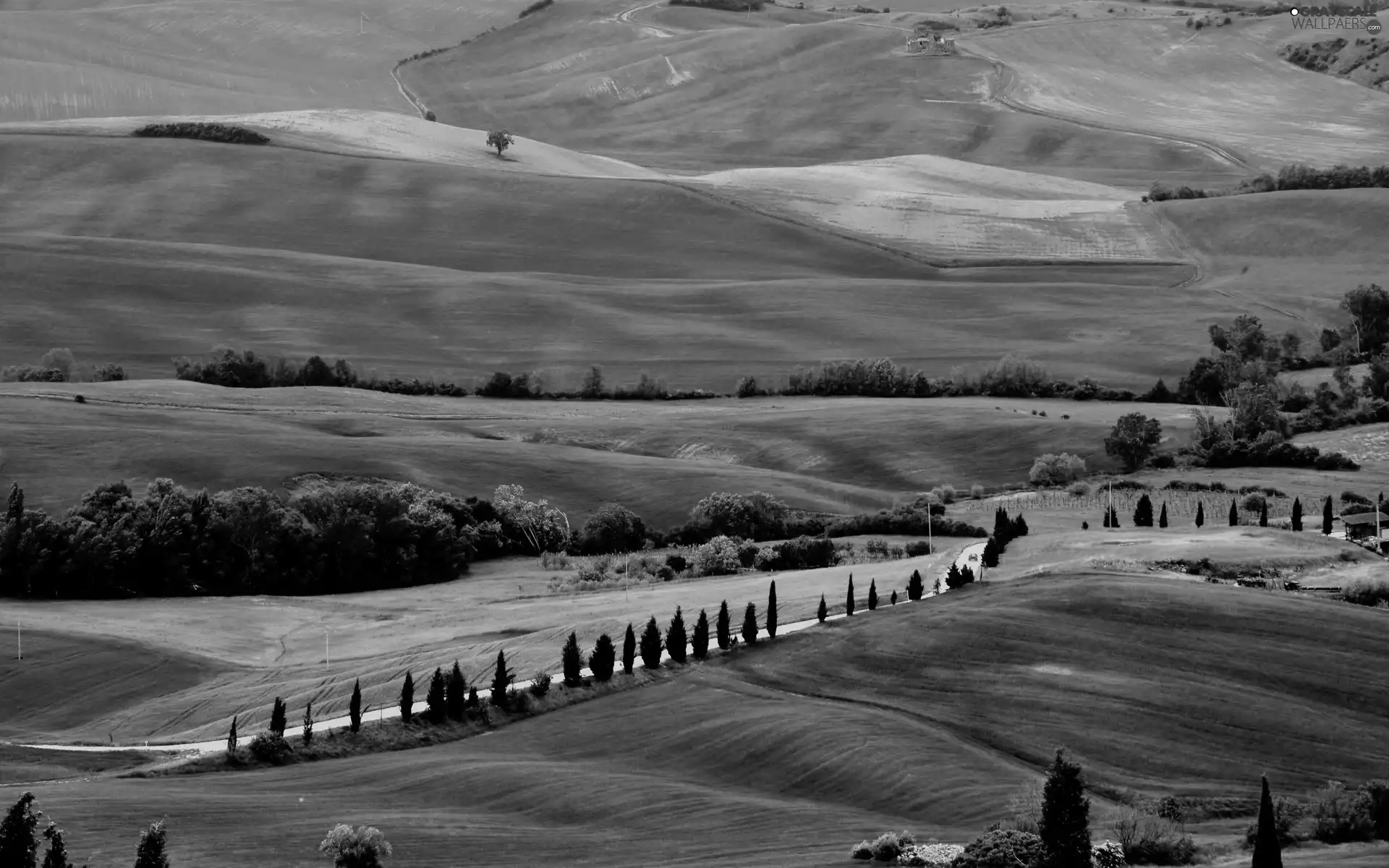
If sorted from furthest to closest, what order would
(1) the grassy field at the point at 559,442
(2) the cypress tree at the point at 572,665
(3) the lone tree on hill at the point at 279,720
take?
(1) the grassy field at the point at 559,442 < (2) the cypress tree at the point at 572,665 < (3) the lone tree on hill at the point at 279,720

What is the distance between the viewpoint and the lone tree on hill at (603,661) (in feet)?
214

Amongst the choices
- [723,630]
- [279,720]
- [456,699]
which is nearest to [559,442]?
[723,630]

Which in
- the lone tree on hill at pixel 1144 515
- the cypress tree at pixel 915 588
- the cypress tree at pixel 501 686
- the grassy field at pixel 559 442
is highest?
the grassy field at pixel 559 442

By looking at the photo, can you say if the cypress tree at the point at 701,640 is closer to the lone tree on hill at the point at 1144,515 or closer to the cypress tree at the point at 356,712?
the cypress tree at the point at 356,712

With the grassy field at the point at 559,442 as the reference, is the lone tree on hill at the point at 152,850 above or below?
below

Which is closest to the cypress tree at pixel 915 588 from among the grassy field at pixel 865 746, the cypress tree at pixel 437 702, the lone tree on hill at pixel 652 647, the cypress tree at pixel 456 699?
the grassy field at pixel 865 746

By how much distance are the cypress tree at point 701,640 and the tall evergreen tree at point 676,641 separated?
16.9 inches

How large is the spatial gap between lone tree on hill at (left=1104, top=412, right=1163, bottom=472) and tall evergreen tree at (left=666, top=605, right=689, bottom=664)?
54.4 meters

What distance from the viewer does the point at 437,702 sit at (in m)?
61.7

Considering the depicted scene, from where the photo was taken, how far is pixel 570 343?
486 feet

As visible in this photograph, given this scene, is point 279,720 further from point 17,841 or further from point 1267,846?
point 1267,846

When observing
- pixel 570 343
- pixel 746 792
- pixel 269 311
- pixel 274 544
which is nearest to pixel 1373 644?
pixel 746 792

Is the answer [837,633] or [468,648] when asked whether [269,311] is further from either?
[837,633]

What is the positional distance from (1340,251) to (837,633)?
11545cm
